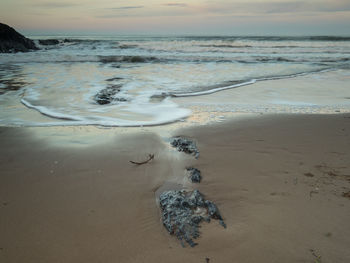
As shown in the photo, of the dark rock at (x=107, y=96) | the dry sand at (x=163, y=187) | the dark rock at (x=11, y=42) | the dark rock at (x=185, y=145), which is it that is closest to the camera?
the dry sand at (x=163, y=187)

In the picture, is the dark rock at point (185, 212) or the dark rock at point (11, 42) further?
the dark rock at point (11, 42)

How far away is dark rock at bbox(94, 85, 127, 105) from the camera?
5.74 m

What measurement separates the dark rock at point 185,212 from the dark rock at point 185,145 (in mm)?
940

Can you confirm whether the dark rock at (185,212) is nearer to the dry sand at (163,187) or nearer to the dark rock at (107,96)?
the dry sand at (163,187)

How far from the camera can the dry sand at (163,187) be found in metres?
1.69

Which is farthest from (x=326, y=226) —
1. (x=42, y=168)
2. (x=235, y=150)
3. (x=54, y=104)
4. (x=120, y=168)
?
(x=54, y=104)

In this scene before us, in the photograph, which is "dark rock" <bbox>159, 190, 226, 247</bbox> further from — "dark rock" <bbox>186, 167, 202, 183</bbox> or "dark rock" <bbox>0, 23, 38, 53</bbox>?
"dark rock" <bbox>0, 23, 38, 53</bbox>

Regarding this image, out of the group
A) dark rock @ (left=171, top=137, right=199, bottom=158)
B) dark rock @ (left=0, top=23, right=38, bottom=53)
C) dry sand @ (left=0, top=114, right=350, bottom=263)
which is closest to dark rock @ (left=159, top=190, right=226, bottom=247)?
dry sand @ (left=0, top=114, right=350, bottom=263)

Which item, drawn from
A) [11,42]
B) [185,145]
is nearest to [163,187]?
[185,145]

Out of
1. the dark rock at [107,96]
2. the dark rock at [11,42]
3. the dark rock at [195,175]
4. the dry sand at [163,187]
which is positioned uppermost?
the dark rock at [11,42]

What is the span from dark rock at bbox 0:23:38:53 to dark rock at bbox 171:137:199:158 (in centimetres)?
2100

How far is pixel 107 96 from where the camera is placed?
20.2ft

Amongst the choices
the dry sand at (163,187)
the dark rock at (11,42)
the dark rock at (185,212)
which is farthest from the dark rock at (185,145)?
the dark rock at (11,42)

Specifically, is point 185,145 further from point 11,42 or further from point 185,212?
point 11,42
